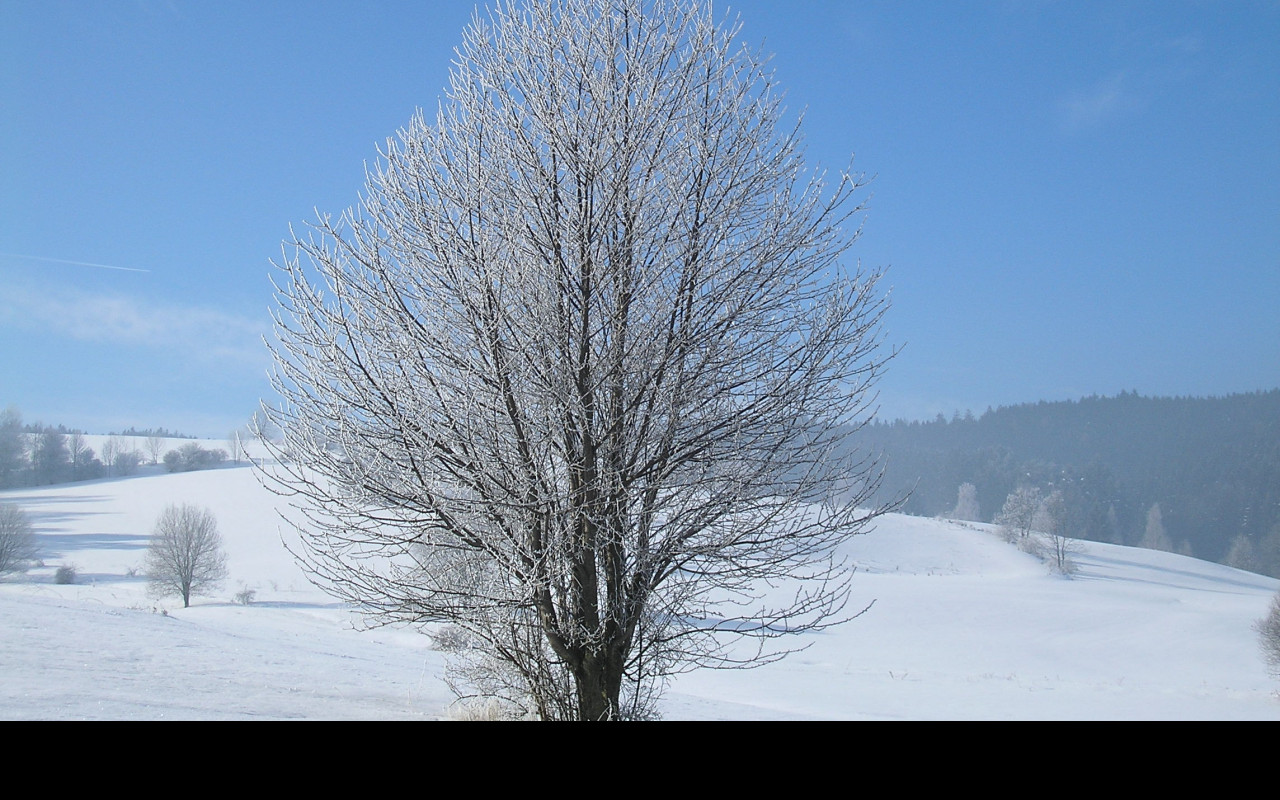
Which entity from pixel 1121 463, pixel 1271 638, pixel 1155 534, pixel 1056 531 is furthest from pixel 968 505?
pixel 1271 638

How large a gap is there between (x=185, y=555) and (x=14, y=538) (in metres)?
7.82

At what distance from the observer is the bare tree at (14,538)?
2697cm

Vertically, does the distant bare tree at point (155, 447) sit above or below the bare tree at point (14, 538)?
above

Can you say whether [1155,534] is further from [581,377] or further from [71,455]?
[71,455]

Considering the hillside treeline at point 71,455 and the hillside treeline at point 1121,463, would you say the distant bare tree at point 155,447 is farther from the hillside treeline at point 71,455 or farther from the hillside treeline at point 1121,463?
the hillside treeline at point 1121,463

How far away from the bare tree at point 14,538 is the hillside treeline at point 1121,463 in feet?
105

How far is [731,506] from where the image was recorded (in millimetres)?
4680

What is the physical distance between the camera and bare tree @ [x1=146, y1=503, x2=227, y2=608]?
113ft

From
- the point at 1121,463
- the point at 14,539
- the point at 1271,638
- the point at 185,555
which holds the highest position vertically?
the point at 1121,463

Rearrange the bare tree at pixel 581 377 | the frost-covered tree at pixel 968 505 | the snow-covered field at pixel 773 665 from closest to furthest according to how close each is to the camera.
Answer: the bare tree at pixel 581 377
the snow-covered field at pixel 773 665
the frost-covered tree at pixel 968 505

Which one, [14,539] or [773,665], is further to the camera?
[14,539]

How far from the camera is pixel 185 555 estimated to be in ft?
116

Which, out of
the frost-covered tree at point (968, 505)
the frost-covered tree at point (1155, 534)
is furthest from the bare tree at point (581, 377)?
the frost-covered tree at point (968, 505)
